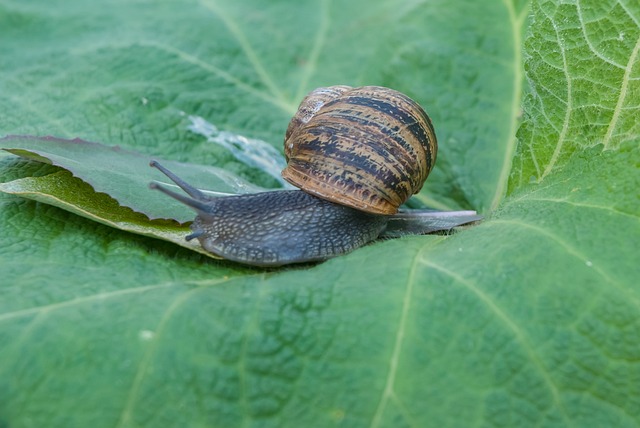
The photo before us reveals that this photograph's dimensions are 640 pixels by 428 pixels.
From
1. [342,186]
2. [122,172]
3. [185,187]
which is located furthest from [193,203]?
[342,186]

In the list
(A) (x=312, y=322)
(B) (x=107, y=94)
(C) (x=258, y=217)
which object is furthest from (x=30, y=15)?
(A) (x=312, y=322)

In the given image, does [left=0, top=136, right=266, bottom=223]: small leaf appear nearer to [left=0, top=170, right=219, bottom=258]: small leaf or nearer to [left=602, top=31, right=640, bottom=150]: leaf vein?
[left=0, top=170, right=219, bottom=258]: small leaf

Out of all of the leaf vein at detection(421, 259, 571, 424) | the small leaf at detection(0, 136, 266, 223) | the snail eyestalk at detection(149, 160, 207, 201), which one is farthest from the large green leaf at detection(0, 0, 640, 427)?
the snail eyestalk at detection(149, 160, 207, 201)

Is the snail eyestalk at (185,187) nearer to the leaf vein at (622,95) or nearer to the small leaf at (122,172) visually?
the small leaf at (122,172)

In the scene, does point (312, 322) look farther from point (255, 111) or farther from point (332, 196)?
point (255, 111)

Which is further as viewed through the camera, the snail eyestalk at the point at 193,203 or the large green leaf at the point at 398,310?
the snail eyestalk at the point at 193,203

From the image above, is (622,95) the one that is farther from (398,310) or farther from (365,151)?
(398,310)

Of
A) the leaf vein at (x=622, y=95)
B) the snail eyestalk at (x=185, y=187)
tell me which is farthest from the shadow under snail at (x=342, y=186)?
the leaf vein at (x=622, y=95)
